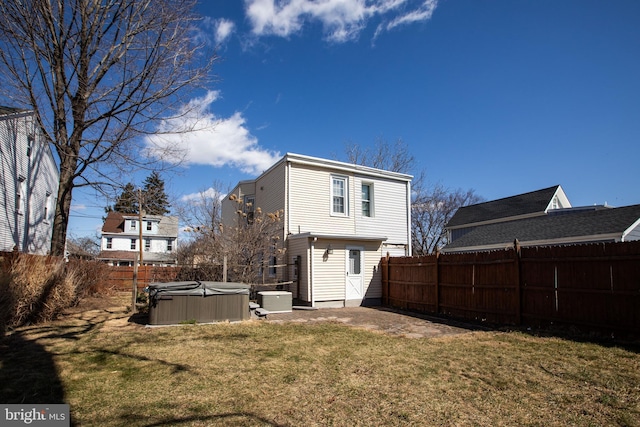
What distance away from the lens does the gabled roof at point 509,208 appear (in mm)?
25078

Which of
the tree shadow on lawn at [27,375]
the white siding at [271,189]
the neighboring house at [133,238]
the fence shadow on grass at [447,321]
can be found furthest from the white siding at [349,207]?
the neighboring house at [133,238]

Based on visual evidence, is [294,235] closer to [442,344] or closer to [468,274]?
[468,274]

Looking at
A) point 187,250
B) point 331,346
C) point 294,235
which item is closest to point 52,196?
point 187,250

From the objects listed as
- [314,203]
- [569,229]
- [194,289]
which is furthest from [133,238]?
[569,229]

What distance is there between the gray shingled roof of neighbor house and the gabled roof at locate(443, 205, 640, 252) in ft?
13.7

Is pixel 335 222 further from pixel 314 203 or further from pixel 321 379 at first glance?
pixel 321 379

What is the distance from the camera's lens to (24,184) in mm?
15195

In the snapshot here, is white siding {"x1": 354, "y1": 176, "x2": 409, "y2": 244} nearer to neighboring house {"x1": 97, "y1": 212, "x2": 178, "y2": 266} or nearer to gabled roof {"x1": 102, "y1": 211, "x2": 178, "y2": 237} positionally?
neighboring house {"x1": 97, "y1": 212, "x2": 178, "y2": 266}

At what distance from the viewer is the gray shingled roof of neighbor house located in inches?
991

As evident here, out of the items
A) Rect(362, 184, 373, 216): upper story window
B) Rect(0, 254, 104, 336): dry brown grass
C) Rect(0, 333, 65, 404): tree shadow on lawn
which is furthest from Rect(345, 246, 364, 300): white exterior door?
Rect(0, 333, 65, 404): tree shadow on lawn

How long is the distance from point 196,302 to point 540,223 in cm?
1898

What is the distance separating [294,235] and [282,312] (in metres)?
3.42

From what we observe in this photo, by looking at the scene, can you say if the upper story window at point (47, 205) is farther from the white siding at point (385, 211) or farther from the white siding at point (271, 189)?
the white siding at point (385, 211)

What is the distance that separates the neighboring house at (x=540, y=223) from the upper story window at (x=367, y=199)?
27.6 ft
